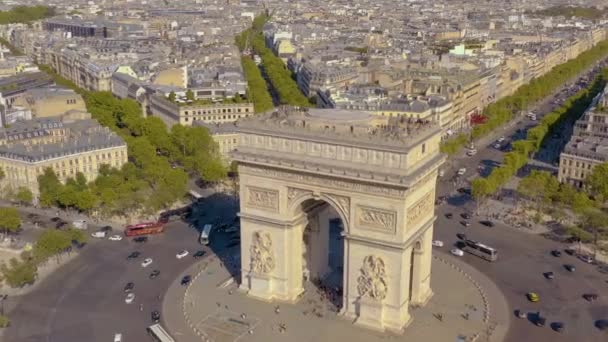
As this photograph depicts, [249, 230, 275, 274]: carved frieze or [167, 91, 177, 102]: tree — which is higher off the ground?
[167, 91, 177, 102]: tree

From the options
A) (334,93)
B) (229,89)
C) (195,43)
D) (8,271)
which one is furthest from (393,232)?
(195,43)

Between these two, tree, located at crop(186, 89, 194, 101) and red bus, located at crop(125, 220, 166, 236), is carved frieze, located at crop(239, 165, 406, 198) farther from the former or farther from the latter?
tree, located at crop(186, 89, 194, 101)

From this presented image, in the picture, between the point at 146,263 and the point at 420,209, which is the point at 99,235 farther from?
the point at 420,209

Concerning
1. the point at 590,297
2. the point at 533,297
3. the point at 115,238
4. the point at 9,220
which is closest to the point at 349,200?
the point at 533,297

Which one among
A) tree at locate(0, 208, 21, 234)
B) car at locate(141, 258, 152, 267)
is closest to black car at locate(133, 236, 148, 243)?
car at locate(141, 258, 152, 267)

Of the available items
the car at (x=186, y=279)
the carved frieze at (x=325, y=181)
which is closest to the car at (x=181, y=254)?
the car at (x=186, y=279)
